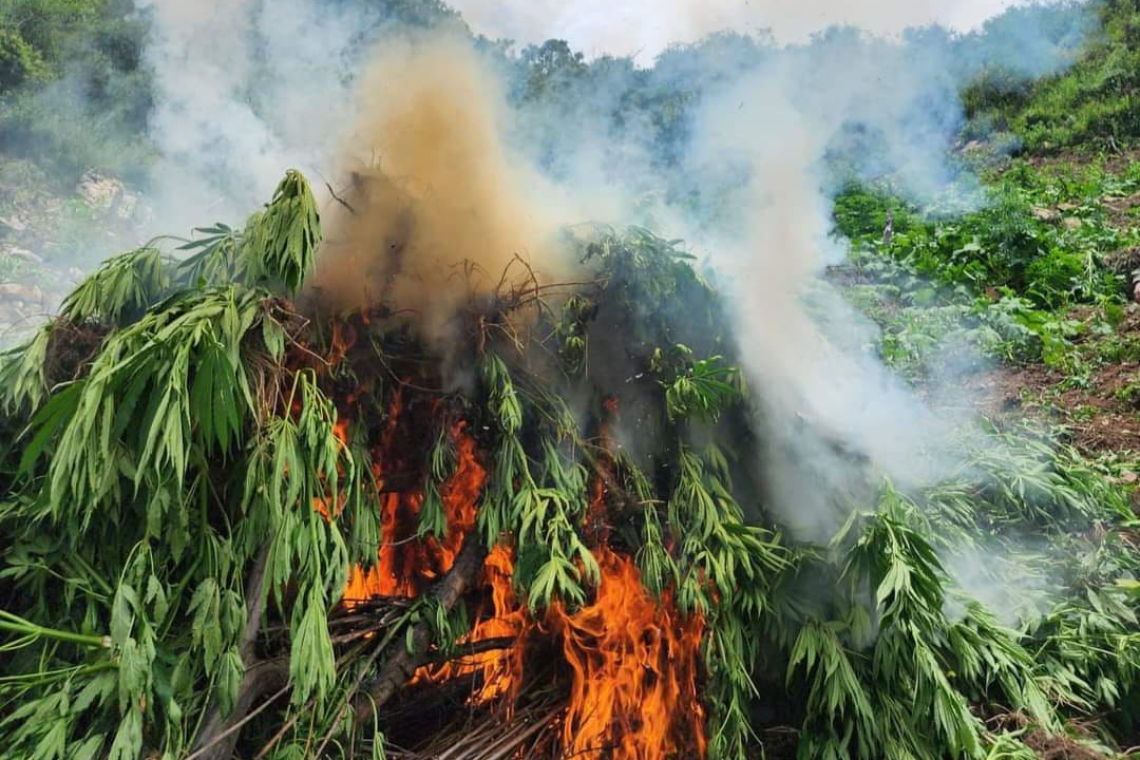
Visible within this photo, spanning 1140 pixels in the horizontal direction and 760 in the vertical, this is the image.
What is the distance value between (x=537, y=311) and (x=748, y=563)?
4.83 feet

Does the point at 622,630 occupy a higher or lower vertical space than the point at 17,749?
lower

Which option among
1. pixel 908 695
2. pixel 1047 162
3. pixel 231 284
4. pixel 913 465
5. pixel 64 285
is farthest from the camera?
pixel 1047 162

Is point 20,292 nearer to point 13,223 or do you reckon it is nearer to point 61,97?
point 13,223

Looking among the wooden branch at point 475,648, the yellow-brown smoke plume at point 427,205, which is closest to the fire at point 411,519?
the wooden branch at point 475,648

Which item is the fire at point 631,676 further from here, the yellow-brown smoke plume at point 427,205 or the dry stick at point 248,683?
the yellow-brown smoke plume at point 427,205

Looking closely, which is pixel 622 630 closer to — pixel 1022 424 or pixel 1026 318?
pixel 1022 424

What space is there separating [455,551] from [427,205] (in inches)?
62.3

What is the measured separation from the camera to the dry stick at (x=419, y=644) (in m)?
2.83

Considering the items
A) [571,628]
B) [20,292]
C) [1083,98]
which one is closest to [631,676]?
[571,628]

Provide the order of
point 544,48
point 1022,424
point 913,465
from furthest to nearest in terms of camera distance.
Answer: point 544,48 → point 1022,424 → point 913,465

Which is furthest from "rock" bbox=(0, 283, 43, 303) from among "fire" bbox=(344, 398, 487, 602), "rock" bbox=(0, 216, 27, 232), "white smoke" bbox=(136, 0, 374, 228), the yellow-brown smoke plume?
"fire" bbox=(344, 398, 487, 602)

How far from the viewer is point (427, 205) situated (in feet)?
11.4

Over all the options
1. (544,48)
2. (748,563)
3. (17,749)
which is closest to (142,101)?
(544,48)

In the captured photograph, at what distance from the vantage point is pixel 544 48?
6.36m
